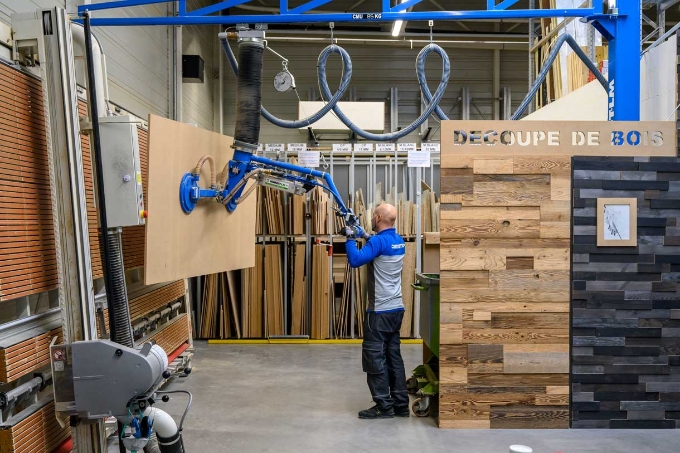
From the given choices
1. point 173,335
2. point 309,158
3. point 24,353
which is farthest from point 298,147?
point 24,353

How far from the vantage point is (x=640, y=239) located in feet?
15.2

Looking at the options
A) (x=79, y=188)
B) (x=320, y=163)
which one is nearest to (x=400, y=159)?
(x=320, y=163)

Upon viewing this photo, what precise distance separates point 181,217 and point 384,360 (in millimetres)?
2072

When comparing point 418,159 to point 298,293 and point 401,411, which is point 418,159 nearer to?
point 298,293

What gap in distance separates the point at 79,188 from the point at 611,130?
3784mm

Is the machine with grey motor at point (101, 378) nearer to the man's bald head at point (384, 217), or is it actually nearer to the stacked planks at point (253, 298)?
the man's bald head at point (384, 217)

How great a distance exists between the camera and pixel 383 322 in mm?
4895

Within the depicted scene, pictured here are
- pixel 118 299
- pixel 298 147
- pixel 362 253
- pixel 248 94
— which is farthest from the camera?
pixel 298 147

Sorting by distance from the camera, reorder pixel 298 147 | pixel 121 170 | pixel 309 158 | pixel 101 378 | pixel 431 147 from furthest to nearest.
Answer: pixel 431 147 < pixel 298 147 < pixel 309 158 < pixel 121 170 < pixel 101 378

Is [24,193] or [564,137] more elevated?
[564,137]

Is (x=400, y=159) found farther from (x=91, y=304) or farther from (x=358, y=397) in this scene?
(x=91, y=304)

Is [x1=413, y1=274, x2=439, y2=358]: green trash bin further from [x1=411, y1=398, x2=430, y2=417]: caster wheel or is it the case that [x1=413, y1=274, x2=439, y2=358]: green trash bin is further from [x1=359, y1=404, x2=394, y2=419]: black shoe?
[x1=359, y1=404, x2=394, y2=419]: black shoe

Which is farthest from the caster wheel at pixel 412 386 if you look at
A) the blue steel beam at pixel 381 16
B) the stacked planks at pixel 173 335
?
the blue steel beam at pixel 381 16

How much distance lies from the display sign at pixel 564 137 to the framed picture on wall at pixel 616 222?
38cm
